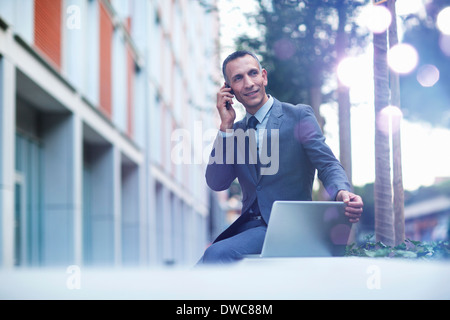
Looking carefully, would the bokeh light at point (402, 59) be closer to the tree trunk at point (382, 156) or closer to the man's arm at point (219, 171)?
the tree trunk at point (382, 156)

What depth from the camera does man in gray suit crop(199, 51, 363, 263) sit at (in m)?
2.36

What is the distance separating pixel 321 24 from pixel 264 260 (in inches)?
68.0

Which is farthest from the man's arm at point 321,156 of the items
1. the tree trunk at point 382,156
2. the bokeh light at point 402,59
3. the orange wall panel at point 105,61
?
the orange wall panel at point 105,61

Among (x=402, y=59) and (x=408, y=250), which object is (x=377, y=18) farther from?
(x=408, y=250)

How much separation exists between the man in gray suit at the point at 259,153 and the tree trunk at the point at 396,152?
49 cm

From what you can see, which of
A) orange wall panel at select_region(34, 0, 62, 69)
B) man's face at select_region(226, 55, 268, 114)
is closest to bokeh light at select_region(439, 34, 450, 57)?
man's face at select_region(226, 55, 268, 114)

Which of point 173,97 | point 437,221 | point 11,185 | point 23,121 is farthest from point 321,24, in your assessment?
point 437,221

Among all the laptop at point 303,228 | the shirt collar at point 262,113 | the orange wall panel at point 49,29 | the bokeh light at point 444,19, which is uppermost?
the orange wall panel at point 49,29

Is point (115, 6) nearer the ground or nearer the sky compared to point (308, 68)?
nearer the sky

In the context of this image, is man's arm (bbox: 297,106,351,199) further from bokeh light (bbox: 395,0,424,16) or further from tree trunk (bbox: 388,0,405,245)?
bokeh light (bbox: 395,0,424,16)

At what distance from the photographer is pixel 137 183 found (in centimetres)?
1475

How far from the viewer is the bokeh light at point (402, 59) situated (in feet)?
9.04

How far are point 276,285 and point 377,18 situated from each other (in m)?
1.84

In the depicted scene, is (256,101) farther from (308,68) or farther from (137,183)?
(137,183)
